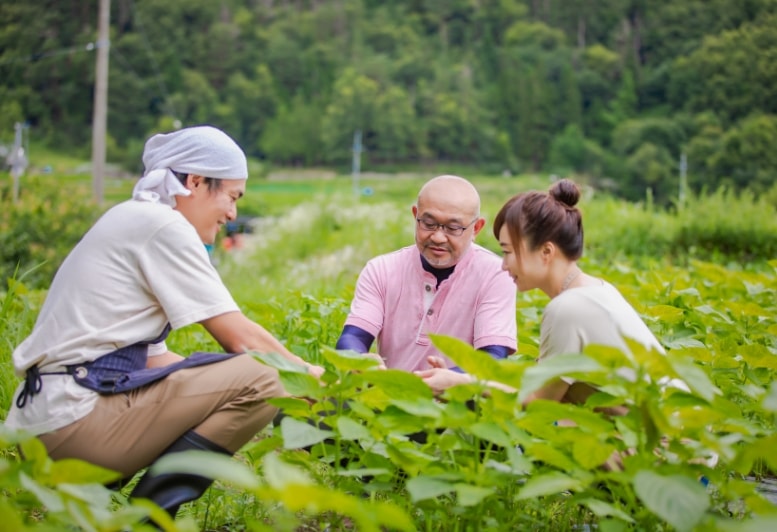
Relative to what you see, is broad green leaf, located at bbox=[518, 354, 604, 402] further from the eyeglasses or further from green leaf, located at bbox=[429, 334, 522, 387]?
the eyeglasses

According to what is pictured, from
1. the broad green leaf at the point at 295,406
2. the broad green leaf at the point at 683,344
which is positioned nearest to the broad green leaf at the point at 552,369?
the broad green leaf at the point at 295,406

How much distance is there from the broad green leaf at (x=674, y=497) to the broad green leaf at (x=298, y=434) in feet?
2.17

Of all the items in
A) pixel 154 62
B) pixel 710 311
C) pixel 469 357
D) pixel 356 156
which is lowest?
pixel 356 156

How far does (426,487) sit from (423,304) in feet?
4.91

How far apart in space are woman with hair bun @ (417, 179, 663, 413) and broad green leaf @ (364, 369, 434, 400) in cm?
52

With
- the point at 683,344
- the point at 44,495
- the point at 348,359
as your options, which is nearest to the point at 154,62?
the point at 683,344

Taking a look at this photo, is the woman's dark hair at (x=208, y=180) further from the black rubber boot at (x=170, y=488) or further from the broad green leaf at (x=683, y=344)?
the broad green leaf at (x=683, y=344)

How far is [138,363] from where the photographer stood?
2.44 meters

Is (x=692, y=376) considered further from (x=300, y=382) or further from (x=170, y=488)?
(x=170, y=488)

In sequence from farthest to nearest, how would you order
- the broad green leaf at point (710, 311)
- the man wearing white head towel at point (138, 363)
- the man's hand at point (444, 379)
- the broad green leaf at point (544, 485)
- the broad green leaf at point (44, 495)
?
the broad green leaf at point (710, 311), the man's hand at point (444, 379), the man wearing white head towel at point (138, 363), the broad green leaf at point (544, 485), the broad green leaf at point (44, 495)

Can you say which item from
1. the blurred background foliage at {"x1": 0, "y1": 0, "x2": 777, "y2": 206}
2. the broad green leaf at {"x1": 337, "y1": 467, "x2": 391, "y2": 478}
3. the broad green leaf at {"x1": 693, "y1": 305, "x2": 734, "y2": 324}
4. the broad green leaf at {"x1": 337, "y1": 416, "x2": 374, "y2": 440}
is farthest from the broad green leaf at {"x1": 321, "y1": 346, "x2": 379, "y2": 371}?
the blurred background foliage at {"x1": 0, "y1": 0, "x2": 777, "y2": 206}

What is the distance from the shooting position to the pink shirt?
324cm

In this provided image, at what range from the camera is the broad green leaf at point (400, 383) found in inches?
79.9

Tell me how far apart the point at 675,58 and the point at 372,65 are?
69.5 ft
